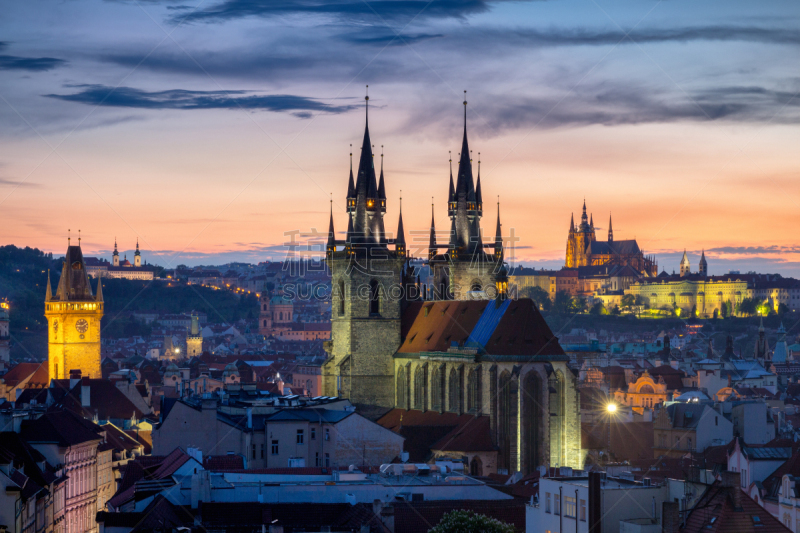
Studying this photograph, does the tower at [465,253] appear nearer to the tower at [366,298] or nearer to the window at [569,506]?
the tower at [366,298]

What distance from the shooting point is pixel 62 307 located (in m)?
124


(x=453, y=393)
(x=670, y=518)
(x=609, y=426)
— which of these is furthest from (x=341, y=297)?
(x=670, y=518)

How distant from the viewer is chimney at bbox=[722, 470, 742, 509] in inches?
1454

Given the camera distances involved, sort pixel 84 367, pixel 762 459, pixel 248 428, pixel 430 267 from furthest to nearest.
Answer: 1. pixel 84 367
2. pixel 430 267
3. pixel 248 428
4. pixel 762 459

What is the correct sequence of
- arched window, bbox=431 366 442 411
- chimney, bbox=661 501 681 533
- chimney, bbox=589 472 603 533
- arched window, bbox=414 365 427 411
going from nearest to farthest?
chimney, bbox=661 501 681 533 → chimney, bbox=589 472 603 533 → arched window, bbox=431 366 442 411 → arched window, bbox=414 365 427 411

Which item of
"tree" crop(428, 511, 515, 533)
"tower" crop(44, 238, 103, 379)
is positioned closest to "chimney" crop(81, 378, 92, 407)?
"tower" crop(44, 238, 103, 379)

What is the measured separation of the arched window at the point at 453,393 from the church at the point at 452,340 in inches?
2.2

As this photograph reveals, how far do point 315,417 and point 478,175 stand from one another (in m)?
29.4

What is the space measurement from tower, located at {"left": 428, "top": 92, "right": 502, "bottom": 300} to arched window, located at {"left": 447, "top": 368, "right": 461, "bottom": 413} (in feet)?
42.5

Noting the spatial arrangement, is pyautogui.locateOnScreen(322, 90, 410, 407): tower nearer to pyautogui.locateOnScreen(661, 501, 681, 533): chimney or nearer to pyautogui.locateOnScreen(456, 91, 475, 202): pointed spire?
pyautogui.locateOnScreen(456, 91, 475, 202): pointed spire

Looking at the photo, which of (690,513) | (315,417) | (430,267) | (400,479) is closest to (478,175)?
(430,267)

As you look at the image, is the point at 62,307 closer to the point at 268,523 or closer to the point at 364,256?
the point at 364,256

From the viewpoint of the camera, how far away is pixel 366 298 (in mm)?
88500

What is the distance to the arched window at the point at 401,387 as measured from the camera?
282 feet
